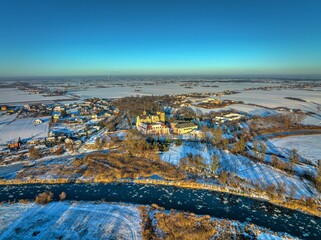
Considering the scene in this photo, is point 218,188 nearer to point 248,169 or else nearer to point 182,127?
point 248,169

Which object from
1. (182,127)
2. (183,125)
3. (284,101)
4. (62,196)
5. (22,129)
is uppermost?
(183,125)

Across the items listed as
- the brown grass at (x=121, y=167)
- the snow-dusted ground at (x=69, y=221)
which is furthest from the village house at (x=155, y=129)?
the snow-dusted ground at (x=69, y=221)

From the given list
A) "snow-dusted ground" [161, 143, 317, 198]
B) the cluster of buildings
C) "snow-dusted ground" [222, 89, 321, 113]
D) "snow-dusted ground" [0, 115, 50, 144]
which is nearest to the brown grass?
"snow-dusted ground" [161, 143, 317, 198]

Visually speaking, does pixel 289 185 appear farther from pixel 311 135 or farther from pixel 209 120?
pixel 209 120

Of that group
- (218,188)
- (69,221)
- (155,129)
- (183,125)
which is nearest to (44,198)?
(69,221)

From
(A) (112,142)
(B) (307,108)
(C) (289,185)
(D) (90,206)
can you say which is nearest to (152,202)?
(D) (90,206)

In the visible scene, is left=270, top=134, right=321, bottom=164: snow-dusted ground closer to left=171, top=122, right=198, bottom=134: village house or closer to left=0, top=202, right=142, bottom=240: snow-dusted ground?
left=171, top=122, right=198, bottom=134: village house

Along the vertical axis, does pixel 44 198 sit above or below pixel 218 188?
above
